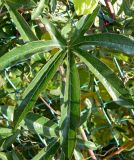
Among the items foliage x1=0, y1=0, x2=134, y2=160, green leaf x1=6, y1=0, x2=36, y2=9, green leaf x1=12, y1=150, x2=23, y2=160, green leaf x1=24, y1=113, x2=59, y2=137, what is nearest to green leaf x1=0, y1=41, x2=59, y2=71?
foliage x1=0, y1=0, x2=134, y2=160

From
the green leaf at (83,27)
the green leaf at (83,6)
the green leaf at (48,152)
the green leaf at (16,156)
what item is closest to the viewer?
the green leaf at (83,6)

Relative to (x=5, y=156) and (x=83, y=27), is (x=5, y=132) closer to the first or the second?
(x=5, y=156)

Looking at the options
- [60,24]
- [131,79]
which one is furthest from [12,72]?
[131,79]

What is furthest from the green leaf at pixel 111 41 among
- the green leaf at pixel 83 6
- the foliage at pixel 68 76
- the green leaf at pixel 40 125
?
the green leaf at pixel 40 125

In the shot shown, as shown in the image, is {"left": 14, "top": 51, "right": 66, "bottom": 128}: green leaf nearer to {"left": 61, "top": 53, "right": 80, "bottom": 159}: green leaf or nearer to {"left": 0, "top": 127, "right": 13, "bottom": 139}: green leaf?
{"left": 61, "top": 53, "right": 80, "bottom": 159}: green leaf

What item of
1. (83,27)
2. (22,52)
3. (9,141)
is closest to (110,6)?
(83,27)

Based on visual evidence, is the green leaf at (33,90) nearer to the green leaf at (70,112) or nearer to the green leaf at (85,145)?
the green leaf at (70,112)
